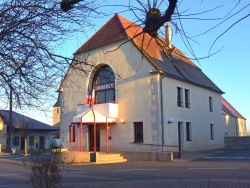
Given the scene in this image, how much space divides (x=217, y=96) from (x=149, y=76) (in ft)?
47.6

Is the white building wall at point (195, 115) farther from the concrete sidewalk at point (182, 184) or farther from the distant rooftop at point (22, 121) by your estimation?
the distant rooftop at point (22, 121)

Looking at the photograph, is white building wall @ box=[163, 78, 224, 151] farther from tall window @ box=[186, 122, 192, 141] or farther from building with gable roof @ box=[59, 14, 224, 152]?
tall window @ box=[186, 122, 192, 141]

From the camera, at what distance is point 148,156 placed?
23.8m

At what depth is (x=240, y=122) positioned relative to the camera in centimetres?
6656

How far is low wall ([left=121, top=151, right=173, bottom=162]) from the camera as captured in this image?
23.1m

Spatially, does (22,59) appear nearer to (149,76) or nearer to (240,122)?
(149,76)

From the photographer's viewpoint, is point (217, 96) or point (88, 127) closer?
point (88, 127)

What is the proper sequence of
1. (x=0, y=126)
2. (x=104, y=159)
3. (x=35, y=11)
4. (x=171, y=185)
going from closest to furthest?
(x=35, y=11) → (x=171, y=185) → (x=104, y=159) → (x=0, y=126)

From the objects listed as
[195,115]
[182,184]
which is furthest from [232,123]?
[182,184]

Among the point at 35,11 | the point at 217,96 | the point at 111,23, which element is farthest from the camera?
the point at 217,96

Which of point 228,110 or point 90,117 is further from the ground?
point 228,110

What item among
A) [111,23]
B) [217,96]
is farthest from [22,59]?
[217,96]

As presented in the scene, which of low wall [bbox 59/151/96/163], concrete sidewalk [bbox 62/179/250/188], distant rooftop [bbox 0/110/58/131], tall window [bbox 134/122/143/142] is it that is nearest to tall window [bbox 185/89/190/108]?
tall window [bbox 134/122/143/142]

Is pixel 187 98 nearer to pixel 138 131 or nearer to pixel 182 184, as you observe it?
pixel 138 131
